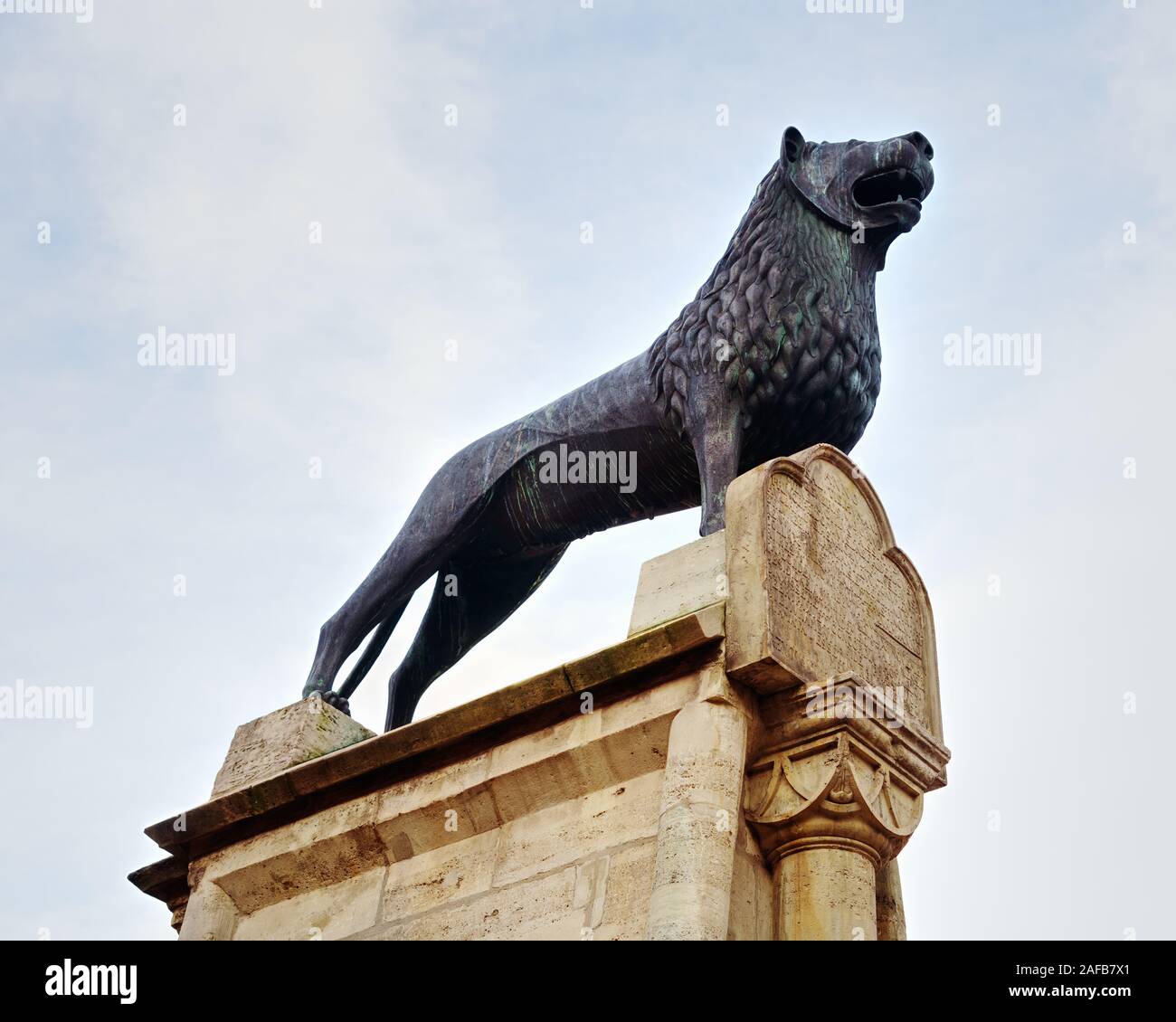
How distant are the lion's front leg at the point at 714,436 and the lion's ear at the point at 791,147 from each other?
1.38m

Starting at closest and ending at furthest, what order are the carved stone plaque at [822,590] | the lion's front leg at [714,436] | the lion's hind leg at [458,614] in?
the carved stone plaque at [822,590] → the lion's front leg at [714,436] → the lion's hind leg at [458,614]

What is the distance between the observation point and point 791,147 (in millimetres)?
9523

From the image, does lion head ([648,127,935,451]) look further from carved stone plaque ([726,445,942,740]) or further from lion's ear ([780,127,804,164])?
carved stone plaque ([726,445,942,740])

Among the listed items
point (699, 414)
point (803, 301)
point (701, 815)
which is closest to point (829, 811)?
point (701, 815)

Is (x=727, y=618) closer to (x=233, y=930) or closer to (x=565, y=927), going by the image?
(x=565, y=927)

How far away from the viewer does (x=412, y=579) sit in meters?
10.2

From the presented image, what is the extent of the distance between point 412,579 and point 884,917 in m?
3.57

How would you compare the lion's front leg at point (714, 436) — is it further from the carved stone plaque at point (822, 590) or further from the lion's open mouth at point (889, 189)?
the lion's open mouth at point (889, 189)

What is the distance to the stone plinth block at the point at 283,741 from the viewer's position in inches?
364

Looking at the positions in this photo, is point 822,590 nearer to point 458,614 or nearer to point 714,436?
point 714,436

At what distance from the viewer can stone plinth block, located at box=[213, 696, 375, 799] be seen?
9258 mm

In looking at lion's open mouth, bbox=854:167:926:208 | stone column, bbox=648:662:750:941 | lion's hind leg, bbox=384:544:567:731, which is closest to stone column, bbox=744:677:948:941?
stone column, bbox=648:662:750:941

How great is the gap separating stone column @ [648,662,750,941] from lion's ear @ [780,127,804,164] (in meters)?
3.25

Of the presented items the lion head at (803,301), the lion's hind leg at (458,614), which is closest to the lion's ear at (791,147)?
the lion head at (803,301)
